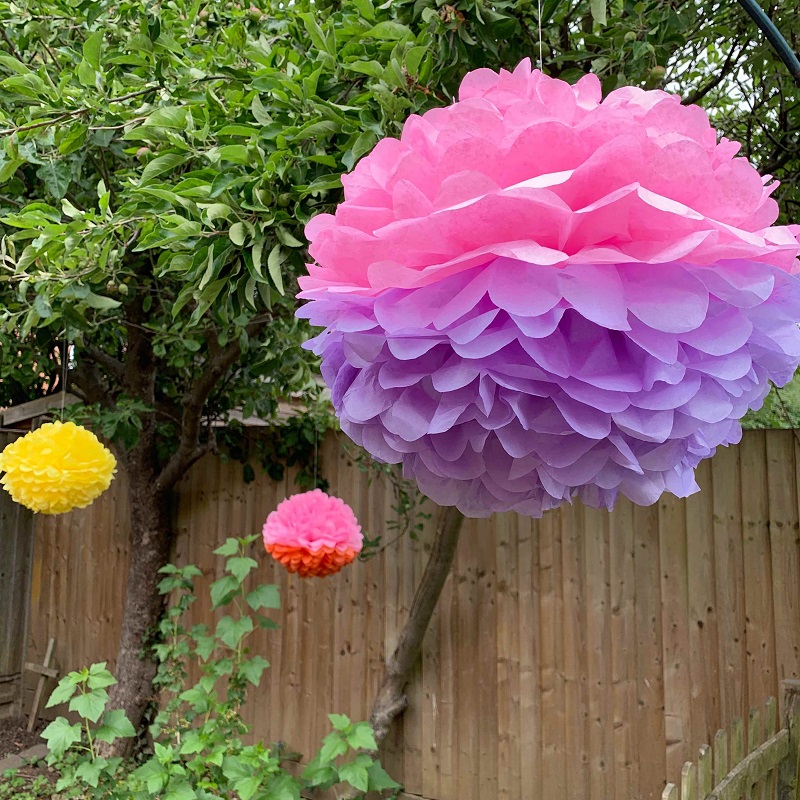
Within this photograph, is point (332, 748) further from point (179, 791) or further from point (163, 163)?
point (163, 163)

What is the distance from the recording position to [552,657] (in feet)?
8.18

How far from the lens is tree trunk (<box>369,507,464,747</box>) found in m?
2.53

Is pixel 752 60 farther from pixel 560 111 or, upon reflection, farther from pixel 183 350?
pixel 183 350

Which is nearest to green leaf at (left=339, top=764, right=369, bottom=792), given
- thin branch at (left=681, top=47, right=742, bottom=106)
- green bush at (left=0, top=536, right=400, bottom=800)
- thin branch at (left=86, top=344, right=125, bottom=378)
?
green bush at (left=0, top=536, right=400, bottom=800)

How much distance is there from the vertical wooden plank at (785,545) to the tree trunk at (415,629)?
104 cm

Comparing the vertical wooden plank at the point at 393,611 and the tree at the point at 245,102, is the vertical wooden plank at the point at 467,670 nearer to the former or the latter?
the vertical wooden plank at the point at 393,611

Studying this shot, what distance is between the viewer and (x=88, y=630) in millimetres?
3916

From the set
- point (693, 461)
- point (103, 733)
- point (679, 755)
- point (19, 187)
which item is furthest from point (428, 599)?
point (693, 461)

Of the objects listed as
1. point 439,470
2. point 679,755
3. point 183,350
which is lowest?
point 679,755

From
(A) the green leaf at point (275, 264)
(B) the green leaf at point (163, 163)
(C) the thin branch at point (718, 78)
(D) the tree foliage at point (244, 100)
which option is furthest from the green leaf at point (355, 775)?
(C) the thin branch at point (718, 78)

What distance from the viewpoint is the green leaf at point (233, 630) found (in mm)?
2512

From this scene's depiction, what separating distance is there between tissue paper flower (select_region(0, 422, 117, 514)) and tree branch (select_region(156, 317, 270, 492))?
1043 millimetres

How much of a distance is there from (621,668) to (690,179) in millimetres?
2275

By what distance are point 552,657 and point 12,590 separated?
3.59 meters
